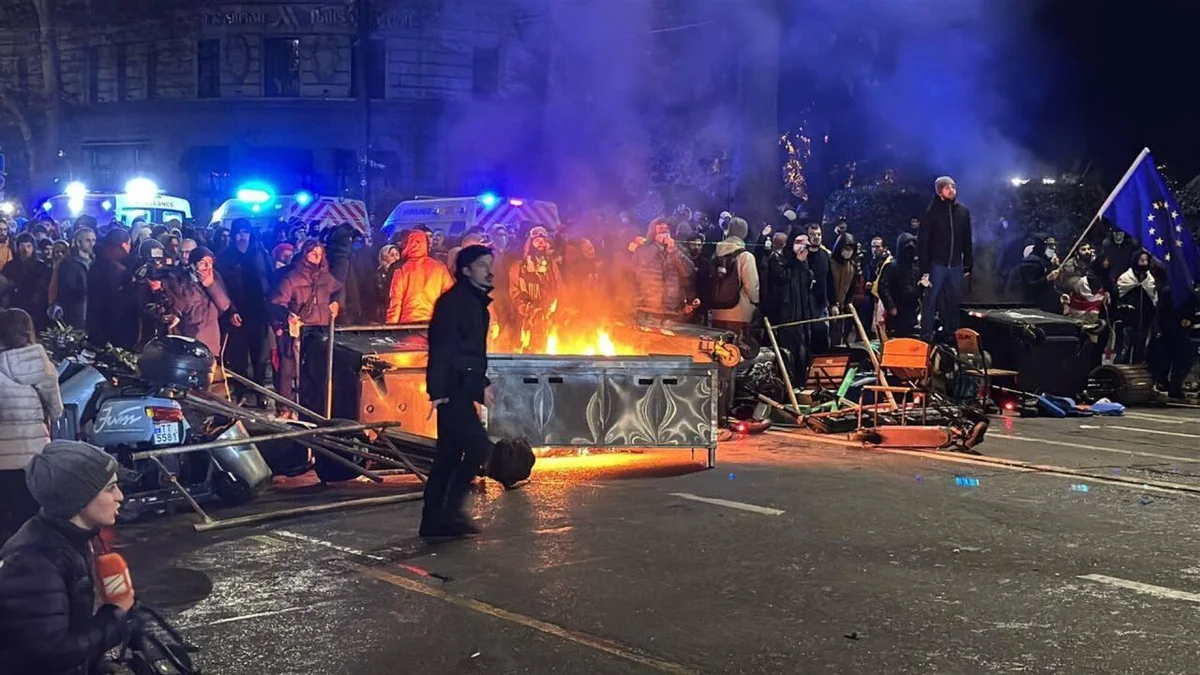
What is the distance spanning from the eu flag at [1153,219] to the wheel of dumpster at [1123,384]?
3.51 ft

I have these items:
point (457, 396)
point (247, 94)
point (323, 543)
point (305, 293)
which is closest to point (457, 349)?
point (457, 396)

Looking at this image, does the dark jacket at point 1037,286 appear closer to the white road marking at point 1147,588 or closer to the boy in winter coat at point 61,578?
the white road marking at point 1147,588

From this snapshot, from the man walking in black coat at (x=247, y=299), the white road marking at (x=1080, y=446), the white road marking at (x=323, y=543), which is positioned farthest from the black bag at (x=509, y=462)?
the white road marking at (x=1080, y=446)

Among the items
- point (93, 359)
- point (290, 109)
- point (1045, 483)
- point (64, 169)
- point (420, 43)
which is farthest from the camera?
point (64, 169)

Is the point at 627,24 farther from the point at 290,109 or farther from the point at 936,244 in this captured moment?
A: the point at 290,109

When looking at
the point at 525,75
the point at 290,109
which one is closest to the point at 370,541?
the point at 525,75

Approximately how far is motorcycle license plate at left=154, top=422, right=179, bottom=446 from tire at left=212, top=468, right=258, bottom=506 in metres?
0.39

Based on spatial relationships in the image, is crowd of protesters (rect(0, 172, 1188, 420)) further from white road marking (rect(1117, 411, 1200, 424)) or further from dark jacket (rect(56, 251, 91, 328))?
white road marking (rect(1117, 411, 1200, 424))

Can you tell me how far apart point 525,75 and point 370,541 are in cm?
1569

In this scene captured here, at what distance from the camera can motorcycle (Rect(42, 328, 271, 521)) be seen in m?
7.04

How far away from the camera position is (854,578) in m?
5.72

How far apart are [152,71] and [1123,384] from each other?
32737 mm

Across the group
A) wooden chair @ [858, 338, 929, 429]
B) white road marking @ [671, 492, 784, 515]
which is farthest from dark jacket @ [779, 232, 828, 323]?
white road marking @ [671, 492, 784, 515]

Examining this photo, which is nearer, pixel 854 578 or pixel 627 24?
pixel 854 578
